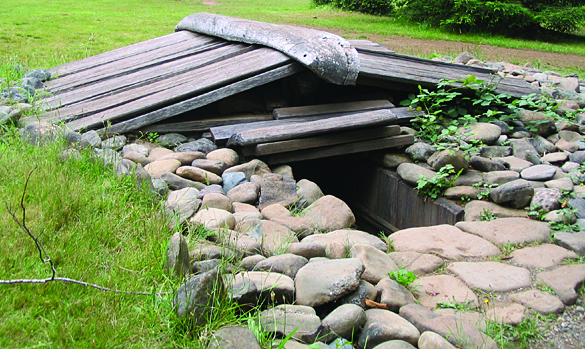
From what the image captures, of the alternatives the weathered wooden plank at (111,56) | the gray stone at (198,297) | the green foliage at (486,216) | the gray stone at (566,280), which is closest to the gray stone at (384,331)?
the gray stone at (198,297)

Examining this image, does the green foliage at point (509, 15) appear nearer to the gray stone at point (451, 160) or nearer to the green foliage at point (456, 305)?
the gray stone at point (451, 160)

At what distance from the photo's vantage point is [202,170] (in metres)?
4.09

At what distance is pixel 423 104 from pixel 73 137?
3511 mm

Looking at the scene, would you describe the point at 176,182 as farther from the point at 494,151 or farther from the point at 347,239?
the point at 494,151

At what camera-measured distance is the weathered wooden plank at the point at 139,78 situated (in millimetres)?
5066

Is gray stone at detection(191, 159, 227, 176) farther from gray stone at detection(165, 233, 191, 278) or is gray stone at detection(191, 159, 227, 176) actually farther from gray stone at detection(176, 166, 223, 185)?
gray stone at detection(165, 233, 191, 278)

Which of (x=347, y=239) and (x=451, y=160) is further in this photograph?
(x=451, y=160)

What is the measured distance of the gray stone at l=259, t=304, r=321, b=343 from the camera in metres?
2.18

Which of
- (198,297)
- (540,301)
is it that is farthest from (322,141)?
(198,297)

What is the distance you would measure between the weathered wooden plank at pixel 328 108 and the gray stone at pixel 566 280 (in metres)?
2.65

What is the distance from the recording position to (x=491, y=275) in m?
2.97

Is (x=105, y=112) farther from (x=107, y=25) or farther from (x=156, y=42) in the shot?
(x=107, y=25)

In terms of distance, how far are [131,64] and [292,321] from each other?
4.54 meters

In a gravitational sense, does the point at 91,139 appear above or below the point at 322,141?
above
